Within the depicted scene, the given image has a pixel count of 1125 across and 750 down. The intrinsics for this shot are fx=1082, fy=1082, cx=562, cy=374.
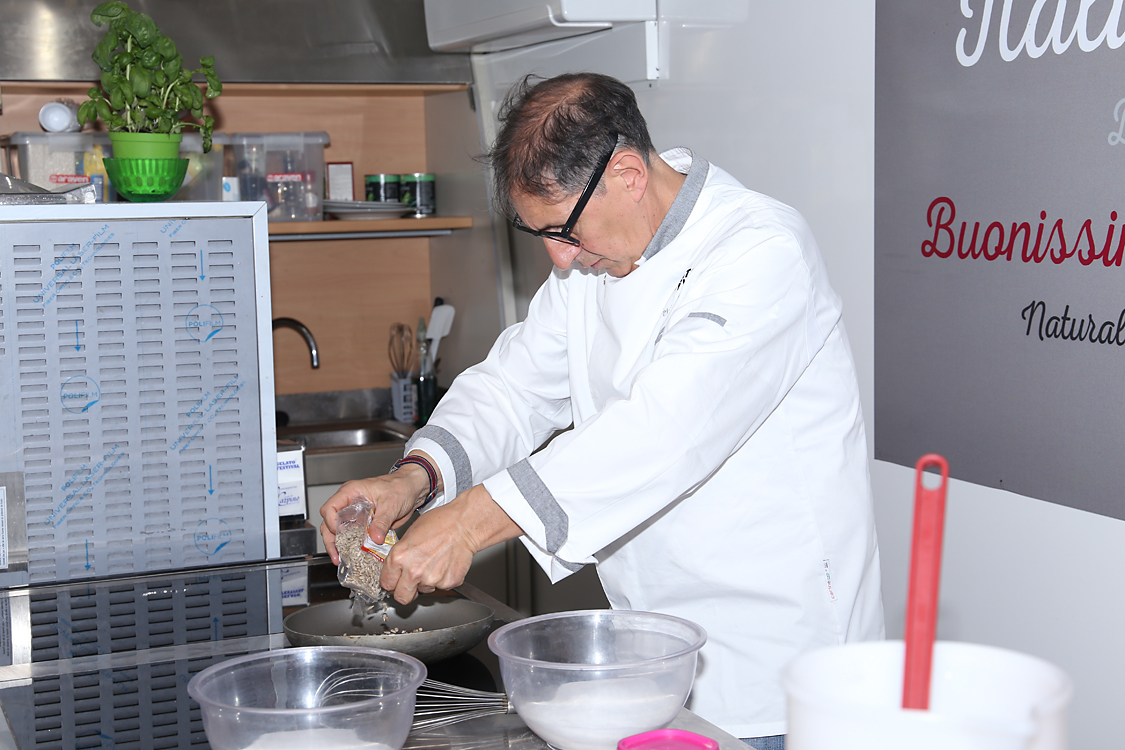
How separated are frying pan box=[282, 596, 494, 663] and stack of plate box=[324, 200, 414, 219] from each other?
1.88 metres

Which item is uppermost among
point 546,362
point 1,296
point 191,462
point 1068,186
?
point 1068,186

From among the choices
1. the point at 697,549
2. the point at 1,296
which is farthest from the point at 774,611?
the point at 1,296

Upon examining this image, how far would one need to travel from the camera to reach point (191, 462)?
1.62m

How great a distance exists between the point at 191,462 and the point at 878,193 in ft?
3.63

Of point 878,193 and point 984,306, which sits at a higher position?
point 878,193

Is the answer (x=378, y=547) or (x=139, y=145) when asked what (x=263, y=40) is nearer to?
(x=139, y=145)

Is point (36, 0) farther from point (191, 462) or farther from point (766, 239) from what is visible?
point (766, 239)

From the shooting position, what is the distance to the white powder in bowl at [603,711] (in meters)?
0.81

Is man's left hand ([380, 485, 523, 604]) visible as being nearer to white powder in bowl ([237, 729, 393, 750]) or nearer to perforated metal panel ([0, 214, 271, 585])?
white powder in bowl ([237, 729, 393, 750])

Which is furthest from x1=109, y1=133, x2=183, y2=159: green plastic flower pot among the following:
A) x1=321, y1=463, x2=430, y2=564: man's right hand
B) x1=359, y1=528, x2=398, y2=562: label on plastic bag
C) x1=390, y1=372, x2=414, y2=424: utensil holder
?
x1=390, y1=372, x2=414, y2=424: utensil holder

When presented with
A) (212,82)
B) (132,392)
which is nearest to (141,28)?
(212,82)

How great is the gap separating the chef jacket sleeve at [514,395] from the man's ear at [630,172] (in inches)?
11.4

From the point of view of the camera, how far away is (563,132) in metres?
1.14

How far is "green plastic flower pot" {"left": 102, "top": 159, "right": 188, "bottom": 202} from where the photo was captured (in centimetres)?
167
